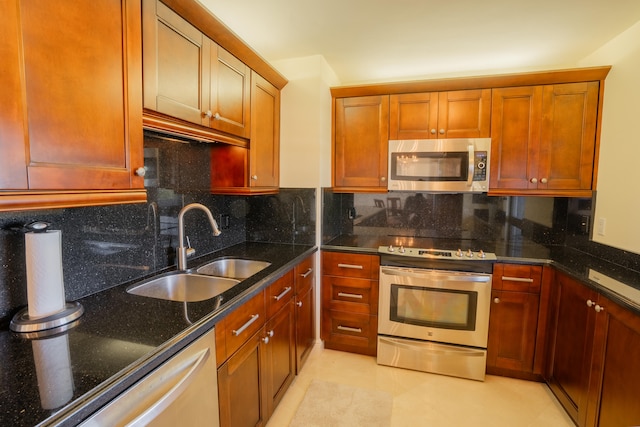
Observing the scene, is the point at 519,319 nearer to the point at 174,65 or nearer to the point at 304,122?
the point at 304,122

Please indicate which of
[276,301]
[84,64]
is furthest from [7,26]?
[276,301]

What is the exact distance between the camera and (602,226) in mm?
2098

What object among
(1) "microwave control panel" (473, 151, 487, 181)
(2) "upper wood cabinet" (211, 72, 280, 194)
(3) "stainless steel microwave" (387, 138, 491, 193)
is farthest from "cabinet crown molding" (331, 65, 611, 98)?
(2) "upper wood cabinet" (211, 72, 280, 194)

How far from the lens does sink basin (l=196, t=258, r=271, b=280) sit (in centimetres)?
199

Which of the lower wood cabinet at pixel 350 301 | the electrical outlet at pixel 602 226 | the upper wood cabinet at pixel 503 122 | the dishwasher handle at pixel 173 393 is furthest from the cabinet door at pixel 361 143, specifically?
the dishwasher handle at pixel 173 393

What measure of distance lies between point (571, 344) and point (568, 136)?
1453 millimetres

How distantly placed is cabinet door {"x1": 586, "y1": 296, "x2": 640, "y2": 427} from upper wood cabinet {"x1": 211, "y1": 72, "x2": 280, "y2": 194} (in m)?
2.06

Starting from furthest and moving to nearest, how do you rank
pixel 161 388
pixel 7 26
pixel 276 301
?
1. pixel 276 301
2. pixel 161 388
3. pixel 7 26

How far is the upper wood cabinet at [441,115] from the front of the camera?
92.0 inches

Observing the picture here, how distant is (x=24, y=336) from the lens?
3.20 ft

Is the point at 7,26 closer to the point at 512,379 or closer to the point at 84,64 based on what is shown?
the point at 84,64

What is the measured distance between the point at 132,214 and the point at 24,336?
0.71 metres

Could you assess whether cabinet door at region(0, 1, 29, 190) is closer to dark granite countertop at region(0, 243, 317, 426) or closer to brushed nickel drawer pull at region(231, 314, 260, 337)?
dark granite countertop at region(0, 243, 317, 426)

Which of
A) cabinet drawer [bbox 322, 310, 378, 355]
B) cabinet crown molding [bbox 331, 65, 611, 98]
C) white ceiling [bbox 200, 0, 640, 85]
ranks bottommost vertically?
cabinet drawer [bbox 322, 310, 378, 355]
